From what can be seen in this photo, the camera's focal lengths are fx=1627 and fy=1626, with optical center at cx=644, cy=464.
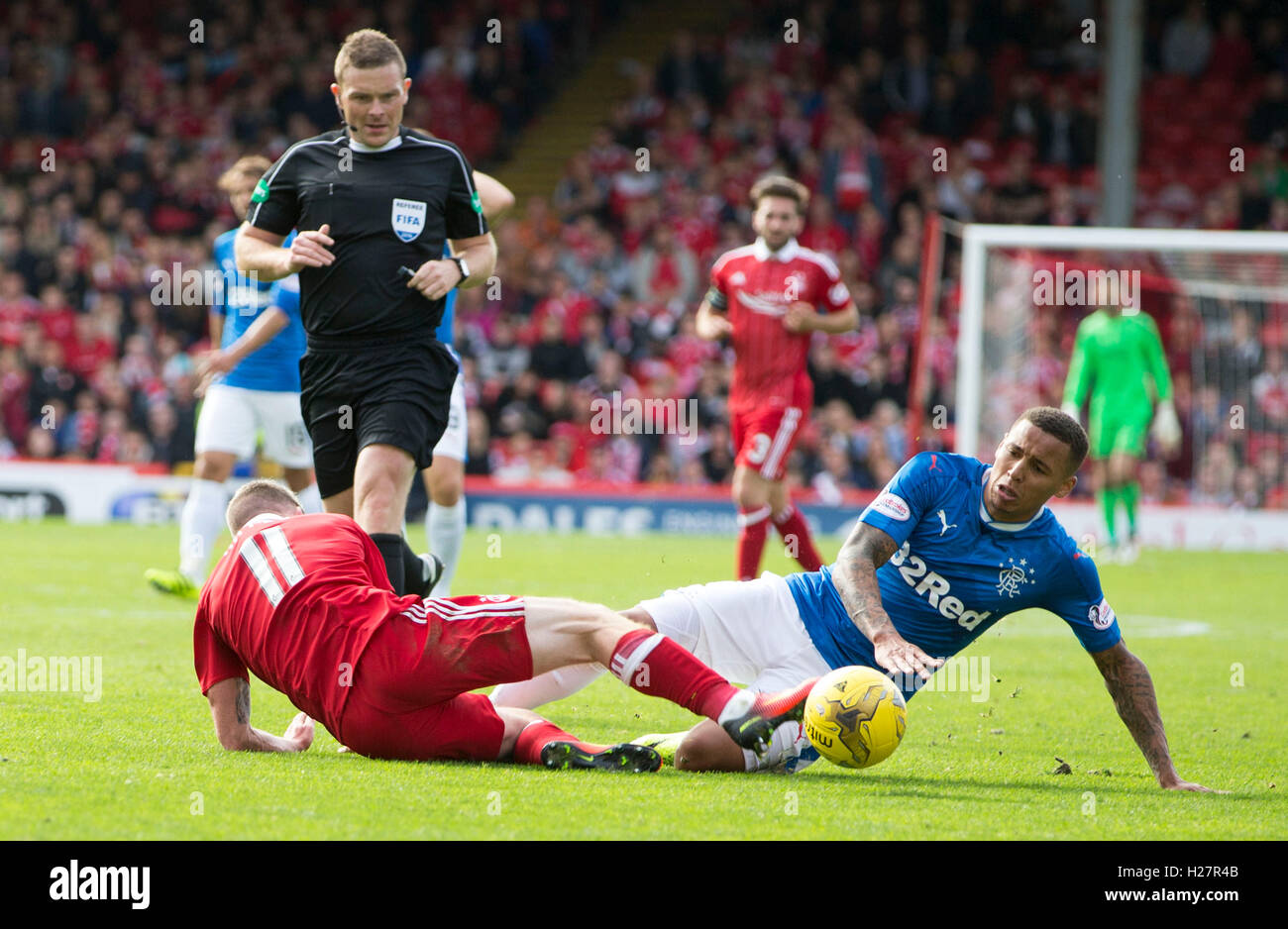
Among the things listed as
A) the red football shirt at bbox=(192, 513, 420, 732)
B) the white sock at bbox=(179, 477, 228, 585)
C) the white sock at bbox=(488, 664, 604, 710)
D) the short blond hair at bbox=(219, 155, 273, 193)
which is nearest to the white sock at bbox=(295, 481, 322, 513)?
the white sock at bbox=(179, 477, 228, 585)

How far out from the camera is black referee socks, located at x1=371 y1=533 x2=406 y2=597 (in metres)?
6.10

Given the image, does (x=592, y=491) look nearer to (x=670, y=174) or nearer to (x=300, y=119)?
(x=670, y=174)

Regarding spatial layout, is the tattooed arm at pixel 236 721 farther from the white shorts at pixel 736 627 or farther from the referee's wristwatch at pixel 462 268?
the referee's wristwatch at pixel 462 268

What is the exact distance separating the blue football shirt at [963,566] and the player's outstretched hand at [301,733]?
1.79 metres

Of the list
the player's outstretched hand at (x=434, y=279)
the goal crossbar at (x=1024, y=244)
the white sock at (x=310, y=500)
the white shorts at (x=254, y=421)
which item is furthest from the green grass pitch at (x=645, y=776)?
the goal crossbar at (x=1024, y=244)

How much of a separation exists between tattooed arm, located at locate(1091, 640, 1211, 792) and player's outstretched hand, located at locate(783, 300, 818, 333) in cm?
534

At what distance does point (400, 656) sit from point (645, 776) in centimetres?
86

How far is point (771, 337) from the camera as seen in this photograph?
10.8 m

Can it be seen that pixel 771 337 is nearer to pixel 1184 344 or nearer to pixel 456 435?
pixel 456 435

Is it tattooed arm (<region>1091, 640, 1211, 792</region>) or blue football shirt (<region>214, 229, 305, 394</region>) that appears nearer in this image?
tattooed arm (<region>1091, 640, 1211, 792</region>)

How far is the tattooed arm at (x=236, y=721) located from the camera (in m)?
5.13

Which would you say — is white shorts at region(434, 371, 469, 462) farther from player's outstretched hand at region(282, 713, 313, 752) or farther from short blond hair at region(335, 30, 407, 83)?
player's outstretched hand at region(282, 713, 313, 752)

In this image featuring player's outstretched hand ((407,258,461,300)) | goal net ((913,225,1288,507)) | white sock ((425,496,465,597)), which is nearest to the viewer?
player's outstretched hand ((407,258,461,300))

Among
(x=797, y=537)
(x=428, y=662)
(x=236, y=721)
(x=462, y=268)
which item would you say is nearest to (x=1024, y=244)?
(x=797, y=537)
